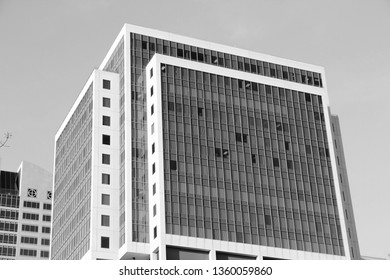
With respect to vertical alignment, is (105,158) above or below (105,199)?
above

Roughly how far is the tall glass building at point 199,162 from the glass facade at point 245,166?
159mm

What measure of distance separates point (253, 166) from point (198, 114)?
1089cm

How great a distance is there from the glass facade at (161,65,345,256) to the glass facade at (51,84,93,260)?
14305 millimetres

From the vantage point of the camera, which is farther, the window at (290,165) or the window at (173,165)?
the window at (290,165)

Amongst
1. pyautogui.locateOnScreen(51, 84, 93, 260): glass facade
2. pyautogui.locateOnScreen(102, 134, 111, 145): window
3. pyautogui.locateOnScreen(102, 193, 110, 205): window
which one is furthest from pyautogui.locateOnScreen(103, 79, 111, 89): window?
pyautogui.locateOnScreen(102, 193, 110, 205): window

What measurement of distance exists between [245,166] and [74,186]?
89.5ft

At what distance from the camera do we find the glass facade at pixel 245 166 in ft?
388

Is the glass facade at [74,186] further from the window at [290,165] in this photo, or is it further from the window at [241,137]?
the window at [290,165]

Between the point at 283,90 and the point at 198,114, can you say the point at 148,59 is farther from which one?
the point at 283,90

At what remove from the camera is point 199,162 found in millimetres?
120625

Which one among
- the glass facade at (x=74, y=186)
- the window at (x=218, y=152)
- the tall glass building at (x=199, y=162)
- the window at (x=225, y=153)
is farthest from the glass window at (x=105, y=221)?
the window at (x=225, y=153)

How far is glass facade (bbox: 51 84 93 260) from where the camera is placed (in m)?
125

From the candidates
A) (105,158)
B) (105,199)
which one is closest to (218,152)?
(105,158)

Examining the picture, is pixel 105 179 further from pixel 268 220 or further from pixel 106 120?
pixel 268 220
